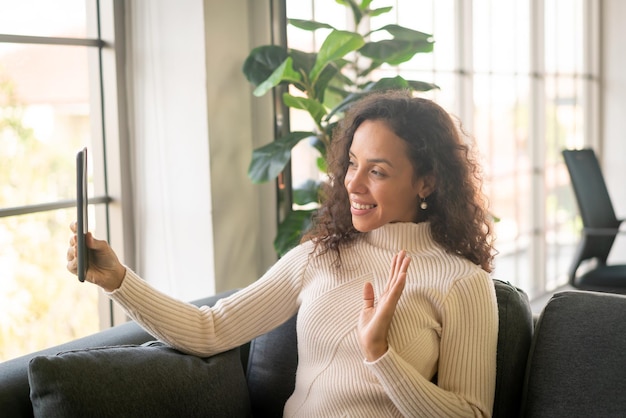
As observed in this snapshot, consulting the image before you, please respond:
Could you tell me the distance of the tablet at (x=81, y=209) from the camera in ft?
5.04

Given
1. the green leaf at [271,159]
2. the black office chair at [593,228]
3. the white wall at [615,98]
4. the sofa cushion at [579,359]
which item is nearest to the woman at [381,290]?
the sofa cushion at [579,359]

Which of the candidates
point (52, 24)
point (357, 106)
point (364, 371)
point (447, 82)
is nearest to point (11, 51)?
point (52, 24)

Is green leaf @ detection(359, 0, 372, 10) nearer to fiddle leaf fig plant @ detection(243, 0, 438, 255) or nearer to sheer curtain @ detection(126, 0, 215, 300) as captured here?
fiddle leaf fig plant @ detection(243, 0, 438, 255)

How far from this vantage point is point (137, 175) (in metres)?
2.90

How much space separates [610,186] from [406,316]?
15.5 ft

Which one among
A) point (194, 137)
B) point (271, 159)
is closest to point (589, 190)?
point (271, 159)

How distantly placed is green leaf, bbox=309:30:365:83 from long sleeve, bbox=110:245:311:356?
0.74m

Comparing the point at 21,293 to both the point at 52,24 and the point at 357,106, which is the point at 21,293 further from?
the point at 357,106

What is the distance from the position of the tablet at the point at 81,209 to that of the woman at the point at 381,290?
67mm

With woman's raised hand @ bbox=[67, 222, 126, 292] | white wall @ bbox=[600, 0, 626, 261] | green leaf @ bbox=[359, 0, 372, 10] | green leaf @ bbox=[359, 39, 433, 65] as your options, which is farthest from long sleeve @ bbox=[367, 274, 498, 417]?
white wall @ bbox=[600, 0, 626, 261]

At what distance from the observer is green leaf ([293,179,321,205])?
2.85 meters

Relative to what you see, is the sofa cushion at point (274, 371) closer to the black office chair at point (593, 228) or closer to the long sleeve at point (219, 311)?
the long sleeve at point (219, 311)

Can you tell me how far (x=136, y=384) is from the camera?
1712 mm

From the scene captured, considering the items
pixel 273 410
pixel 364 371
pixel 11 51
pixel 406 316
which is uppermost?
pixel 11 51
